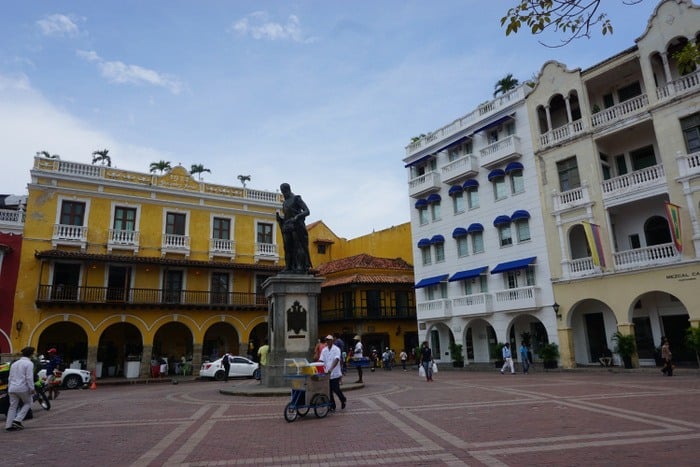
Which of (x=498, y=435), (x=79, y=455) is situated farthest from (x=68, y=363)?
(x=498, y=435)

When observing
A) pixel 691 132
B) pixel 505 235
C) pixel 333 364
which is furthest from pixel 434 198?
pixel 333 364

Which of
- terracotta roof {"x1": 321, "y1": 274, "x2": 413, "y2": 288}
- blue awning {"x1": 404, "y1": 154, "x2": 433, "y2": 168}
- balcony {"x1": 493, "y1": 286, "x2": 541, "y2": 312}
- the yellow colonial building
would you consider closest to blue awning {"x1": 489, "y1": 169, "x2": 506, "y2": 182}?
blue awning {"x1": 404, "y1": 154, "x2": 433, "y2": 168}

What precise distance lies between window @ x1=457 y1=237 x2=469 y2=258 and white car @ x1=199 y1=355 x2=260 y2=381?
1465 centimetres

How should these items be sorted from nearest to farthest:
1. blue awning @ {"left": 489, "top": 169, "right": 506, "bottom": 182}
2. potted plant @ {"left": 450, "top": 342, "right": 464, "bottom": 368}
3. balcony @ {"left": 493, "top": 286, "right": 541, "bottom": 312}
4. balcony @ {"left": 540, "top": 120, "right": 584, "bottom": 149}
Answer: balcony @ {"left": 540, "top": 120, "right": 584, "bottom": 149} → balcony @ {"left": 493, "top": 286, "right": 541, "bottom": 312} → blue awning @ {"left": 489, "top": 169, "right": 506, "bottom": 182} → potted plant @ {"left": 450, "top": 342, "right": 464, "bottom": 368}

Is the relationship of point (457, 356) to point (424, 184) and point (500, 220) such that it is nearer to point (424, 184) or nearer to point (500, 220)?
point (500, 220)

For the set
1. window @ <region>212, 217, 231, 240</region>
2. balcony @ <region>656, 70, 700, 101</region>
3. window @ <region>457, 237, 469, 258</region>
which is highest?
balcony @ <region>656, 70, 700, 101</region>

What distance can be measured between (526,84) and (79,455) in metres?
28.6

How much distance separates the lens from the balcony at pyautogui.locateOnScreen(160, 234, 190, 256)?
104 ft

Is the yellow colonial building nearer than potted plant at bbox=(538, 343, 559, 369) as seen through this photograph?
No

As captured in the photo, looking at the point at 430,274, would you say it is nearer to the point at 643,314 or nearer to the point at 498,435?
the point at 643,314

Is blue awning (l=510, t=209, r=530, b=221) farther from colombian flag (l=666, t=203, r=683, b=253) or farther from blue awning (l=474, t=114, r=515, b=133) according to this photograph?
colombian flag (l=666, t=203, r=683, b=253)

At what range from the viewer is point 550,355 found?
2509cm

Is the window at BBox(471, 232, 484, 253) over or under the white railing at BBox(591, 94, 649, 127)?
under

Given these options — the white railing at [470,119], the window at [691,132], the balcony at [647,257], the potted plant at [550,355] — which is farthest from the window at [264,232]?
the window at [691,132]
